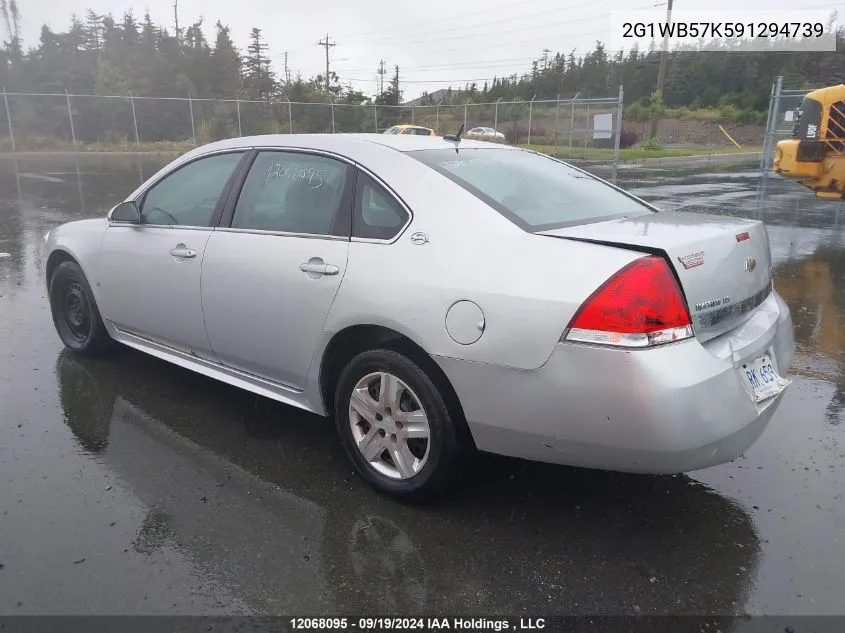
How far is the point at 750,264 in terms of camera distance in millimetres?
2842

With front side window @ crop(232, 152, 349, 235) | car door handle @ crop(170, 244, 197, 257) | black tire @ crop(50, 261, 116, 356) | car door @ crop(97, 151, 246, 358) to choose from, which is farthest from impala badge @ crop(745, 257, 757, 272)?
black tire @ crop(50, 261, 116, 356)

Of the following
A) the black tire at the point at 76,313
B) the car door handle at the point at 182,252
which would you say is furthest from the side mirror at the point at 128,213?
the black tire at the point at 76,313

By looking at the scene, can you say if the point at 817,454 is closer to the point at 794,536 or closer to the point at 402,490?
the point at 794,536

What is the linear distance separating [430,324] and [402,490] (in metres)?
0.77

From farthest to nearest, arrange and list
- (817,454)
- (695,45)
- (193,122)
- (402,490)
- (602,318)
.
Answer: (695,45)
(193,122)
(817,454)
(402,490)
(602,318)

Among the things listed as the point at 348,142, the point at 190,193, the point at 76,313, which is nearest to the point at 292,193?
the point at 348,142

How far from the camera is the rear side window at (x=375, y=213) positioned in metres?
2.90

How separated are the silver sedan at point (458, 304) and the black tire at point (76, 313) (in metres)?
0.72

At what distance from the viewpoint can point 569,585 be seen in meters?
2.42

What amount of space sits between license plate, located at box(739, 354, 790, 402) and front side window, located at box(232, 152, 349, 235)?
187 centimetres

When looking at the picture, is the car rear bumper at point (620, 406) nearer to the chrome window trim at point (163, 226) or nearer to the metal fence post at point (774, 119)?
the chrome window trim at point (163, 226)

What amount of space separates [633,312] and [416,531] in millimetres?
1243

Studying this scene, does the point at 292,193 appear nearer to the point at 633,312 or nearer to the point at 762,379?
the point at 633,312

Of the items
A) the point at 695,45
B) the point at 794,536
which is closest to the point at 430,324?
the point at 794,536
